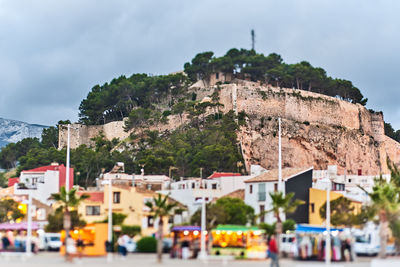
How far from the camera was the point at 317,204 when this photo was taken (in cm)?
6172

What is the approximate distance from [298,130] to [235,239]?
66554 mm

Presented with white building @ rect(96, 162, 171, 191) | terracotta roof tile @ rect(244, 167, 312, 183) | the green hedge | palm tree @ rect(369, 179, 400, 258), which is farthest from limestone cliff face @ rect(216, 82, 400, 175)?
palm tree @ rect(369, 179, 400, 258)

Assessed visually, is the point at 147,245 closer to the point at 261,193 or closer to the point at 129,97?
the point at 261,193

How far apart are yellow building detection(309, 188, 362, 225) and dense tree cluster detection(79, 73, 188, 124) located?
65531mm

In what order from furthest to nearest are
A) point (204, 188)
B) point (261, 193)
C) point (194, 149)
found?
point (194, 149), point (204, 188), point (261, 193)

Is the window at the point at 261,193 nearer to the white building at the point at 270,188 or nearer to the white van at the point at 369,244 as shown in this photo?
the white building at the point at 270,188

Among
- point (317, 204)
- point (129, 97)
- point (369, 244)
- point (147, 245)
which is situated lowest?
point (147, 245)

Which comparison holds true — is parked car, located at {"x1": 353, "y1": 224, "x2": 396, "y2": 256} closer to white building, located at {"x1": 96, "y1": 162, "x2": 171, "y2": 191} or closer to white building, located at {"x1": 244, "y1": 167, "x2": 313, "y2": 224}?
white building, located at {"x1": 244, "y1": 167, "x2": 313, "y2": 224}

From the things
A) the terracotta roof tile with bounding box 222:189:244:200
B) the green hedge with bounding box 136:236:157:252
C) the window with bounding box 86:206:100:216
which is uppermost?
the terracotta roof tile with bounding box 222:189:244:200

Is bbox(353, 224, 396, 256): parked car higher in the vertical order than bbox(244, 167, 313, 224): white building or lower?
lower

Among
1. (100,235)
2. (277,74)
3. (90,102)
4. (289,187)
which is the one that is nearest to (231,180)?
(289,187)

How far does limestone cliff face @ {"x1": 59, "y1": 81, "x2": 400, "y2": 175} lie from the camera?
110 m

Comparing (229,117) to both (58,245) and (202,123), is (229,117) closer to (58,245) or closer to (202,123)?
(202,123)

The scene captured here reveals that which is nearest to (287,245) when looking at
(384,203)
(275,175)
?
(384,203)
